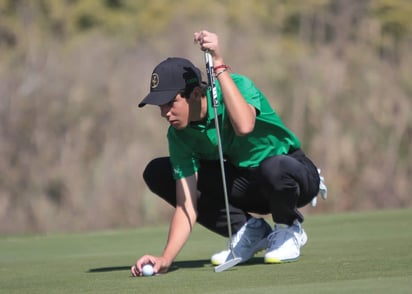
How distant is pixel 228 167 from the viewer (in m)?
7.09

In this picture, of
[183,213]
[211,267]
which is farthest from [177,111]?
[211,267]

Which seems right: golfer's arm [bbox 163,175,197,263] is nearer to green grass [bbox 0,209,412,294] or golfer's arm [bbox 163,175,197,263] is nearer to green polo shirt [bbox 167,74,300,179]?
green polo shirt [bbox 167,74,300,179]

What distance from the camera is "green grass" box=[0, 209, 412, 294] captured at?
5559mm

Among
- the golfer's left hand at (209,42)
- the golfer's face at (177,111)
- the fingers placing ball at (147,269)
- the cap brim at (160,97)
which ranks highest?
the golfer's left hand at (209,42)

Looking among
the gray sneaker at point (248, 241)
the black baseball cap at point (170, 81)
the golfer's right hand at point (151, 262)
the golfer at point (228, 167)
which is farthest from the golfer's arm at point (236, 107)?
the gray sneaker at point (248, 241)

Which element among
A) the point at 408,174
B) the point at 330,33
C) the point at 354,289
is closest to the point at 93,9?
the point at 330,33

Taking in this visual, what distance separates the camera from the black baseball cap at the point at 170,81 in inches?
245

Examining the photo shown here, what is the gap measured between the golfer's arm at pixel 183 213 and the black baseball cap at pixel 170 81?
72 cm

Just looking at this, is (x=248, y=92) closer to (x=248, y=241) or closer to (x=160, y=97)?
(x=160, y=97)

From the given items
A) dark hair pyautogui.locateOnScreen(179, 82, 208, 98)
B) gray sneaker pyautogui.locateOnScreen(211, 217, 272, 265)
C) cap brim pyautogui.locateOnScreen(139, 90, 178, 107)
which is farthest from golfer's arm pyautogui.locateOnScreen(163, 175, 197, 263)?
cap brim pyautogui.locateOnScreen(139, 90, 178, 107)

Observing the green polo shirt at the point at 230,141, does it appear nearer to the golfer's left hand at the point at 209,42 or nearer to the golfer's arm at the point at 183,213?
the golfer's arm at the point at 183,213

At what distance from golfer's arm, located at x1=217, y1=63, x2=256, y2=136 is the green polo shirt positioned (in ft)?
1.11

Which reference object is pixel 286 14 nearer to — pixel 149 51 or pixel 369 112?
pixel 149 51

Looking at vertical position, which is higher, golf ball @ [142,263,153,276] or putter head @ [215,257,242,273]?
golf ball @ [142,263,153,276]
